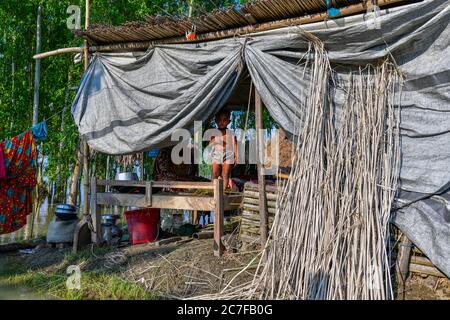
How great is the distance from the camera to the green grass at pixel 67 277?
417cm

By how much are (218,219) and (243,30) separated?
2126 mm

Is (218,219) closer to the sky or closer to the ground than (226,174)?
closer to the ground

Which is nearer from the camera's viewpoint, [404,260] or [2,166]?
[404,260]

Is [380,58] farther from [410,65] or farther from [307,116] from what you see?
[307,116]

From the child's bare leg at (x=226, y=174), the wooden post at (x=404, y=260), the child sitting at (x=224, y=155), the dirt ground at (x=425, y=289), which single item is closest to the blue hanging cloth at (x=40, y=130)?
the child sitting at (x=224, y=155)

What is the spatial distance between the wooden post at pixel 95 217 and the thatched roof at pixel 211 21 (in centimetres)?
200

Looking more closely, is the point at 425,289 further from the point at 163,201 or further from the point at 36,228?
the point at 36,228

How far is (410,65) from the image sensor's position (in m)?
3.71

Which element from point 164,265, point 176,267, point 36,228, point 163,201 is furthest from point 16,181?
point 36,228

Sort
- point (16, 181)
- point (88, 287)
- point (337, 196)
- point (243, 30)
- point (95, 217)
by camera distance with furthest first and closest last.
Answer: point (16, 181), point (95, 217), point (243, 30), point (88, 287), point (337, 196)

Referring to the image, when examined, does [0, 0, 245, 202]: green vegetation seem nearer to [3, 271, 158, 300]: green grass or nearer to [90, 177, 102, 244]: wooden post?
[90, 177, 102, 244]: wooden post

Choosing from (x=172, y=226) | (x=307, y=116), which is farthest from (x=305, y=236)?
(x=172, y=226)

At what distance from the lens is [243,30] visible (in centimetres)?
468

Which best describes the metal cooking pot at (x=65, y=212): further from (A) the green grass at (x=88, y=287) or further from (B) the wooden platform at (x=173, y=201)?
(A) the green grass at (x=88, y=287)
